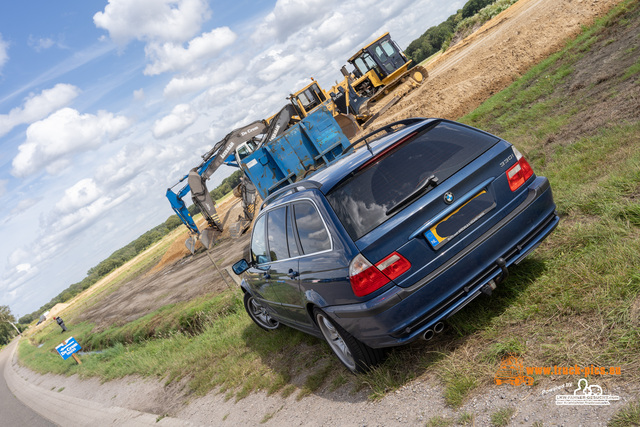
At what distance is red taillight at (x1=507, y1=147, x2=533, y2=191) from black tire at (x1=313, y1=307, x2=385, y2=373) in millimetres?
1908

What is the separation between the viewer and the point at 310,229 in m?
4.31

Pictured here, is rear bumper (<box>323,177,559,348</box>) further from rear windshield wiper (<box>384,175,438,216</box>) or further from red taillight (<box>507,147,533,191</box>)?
rear windshield wiper (<box>384,175,438,216</box>)

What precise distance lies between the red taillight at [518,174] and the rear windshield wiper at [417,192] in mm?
732

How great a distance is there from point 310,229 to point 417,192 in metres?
1.08

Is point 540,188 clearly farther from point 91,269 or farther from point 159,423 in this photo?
point 91,269

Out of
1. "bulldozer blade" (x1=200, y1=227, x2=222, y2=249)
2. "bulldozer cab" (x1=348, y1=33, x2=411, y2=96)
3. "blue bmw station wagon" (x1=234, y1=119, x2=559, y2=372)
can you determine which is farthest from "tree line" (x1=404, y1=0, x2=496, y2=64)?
"blue bmw station wagon" (x1=234, y1=119, x2=559, y2=372)

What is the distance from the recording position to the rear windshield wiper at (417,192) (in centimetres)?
371

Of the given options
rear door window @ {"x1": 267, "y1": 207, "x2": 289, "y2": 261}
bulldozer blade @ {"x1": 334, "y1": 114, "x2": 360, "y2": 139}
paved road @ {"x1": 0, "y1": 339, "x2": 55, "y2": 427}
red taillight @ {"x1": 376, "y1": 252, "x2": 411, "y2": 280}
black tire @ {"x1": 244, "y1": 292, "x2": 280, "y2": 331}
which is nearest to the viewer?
red taillight @ {"x1": 376, "y1": 252, "x2": 411, "y2": 280}

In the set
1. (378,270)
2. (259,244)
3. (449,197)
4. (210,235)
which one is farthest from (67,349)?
(449,197)

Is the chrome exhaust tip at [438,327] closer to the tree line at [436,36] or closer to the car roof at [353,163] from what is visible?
the car roof at [353,163]

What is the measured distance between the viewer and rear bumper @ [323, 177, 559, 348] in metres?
3.63

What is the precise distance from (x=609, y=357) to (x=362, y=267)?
1708 mm

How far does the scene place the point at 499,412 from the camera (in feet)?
9.62

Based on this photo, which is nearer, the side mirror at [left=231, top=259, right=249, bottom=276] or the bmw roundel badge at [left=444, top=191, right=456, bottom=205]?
the bmw roundel badge at [left=444, top=191, right=456, bottom=205]
